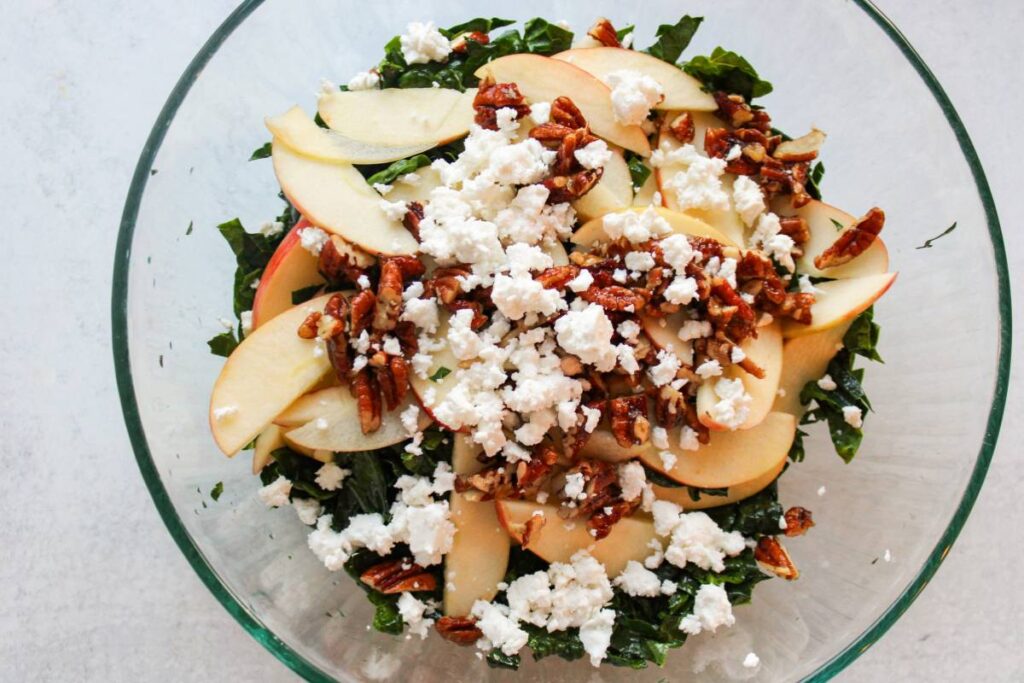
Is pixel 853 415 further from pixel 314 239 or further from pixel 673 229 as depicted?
pixel 314 239

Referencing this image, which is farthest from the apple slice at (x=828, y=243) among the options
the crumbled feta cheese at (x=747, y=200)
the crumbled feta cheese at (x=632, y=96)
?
the crumbled feta cheese at (x=632, y=96)

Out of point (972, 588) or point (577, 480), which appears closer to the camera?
point (577, 480)

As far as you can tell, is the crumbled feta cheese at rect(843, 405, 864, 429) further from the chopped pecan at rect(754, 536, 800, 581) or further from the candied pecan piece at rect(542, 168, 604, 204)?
the candied pecan piece at rect(542, 168, 604, 204)

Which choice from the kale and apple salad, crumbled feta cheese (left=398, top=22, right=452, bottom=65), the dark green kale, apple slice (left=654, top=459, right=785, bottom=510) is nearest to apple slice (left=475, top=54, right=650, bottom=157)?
the kale and apple salad

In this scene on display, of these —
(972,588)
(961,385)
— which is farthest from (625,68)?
(972,588)

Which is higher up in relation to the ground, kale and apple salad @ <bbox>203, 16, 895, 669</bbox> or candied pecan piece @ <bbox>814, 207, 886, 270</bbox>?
candied pecan piece @ <bbox>814, 207, 886, 270</bbox>

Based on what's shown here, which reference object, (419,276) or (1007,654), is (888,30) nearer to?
(419,276)
